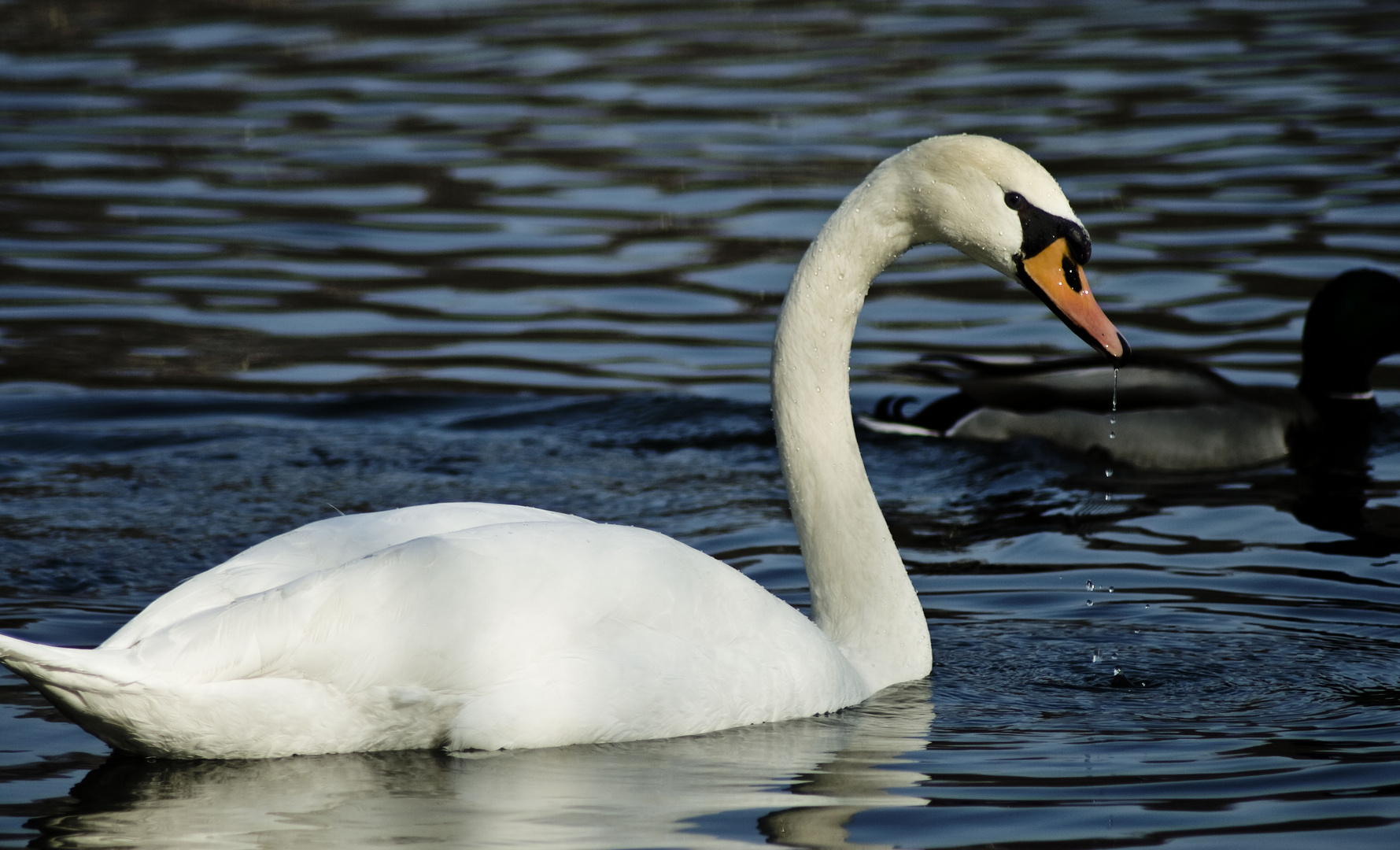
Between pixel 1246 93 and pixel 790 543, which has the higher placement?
pixel 1246 93

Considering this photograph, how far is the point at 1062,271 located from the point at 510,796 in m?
2.06

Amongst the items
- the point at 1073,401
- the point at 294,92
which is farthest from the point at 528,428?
the point at 294,92

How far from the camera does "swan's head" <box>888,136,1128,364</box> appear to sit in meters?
5.49

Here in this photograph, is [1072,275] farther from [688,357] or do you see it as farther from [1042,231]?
[688,357]

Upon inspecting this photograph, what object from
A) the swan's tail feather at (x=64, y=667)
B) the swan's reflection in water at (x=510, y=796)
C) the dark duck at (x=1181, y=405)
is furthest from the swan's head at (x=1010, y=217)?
the dark duck at (x=1181, y=405)

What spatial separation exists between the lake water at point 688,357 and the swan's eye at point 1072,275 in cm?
112

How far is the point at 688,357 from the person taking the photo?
10.8m

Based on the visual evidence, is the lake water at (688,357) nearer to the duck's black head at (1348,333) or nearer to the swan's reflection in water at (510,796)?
the swan's reflection in water at (510,796)

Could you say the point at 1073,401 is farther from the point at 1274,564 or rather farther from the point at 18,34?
the point at 18,34

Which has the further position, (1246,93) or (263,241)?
(1246,93)

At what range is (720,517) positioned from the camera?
8141mm

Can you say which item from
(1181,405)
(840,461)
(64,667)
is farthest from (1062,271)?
(1181,405)

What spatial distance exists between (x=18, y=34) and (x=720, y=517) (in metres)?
15.0

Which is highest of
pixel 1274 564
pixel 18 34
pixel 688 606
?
pixel 18 34
